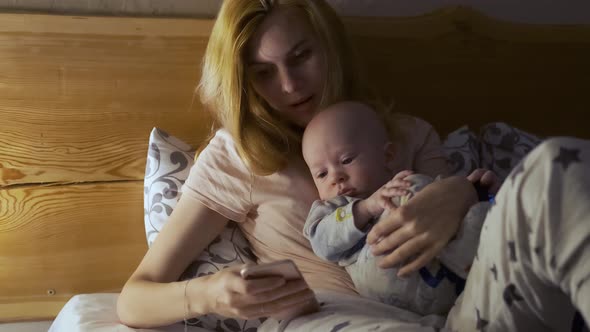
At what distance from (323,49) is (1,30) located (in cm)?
67

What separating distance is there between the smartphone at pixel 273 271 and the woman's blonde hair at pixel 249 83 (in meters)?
0.34

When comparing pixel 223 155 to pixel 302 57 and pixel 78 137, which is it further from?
pixel 78 137

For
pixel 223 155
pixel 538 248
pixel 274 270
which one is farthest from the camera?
pixel 223 155

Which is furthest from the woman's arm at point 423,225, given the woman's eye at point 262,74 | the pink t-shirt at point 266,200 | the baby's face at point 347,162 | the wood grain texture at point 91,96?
the wood grain texture at point 91,96

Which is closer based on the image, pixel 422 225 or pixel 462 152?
pixel 422 225

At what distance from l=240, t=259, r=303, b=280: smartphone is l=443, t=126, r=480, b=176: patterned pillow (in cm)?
58

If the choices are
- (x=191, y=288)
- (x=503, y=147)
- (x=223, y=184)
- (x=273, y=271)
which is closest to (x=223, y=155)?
(x=223, y=184)

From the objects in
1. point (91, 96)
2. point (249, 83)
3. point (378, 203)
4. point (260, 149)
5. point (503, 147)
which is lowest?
point (503, 147)

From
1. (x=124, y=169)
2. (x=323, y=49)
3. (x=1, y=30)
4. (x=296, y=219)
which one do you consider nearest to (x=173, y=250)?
(x=296, y=219)

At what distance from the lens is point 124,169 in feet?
5.23

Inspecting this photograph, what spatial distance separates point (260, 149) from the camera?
4.48 feet

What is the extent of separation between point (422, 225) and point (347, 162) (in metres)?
0.21

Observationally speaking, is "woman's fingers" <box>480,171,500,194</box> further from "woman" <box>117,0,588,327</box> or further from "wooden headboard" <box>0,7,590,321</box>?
"wooden headboard" <box>0,7,590,321</box>

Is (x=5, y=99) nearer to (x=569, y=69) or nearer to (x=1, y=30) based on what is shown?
(x=1, y=30)
